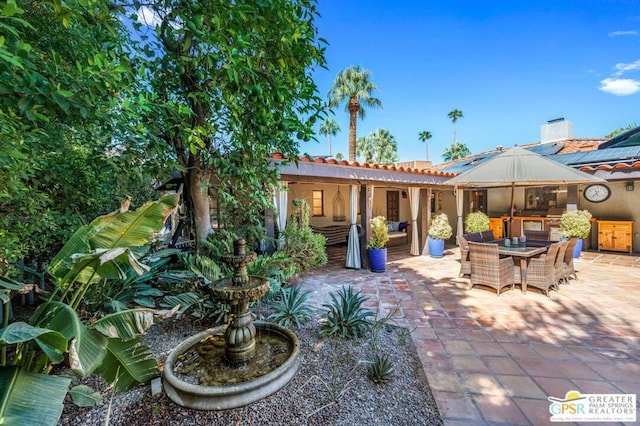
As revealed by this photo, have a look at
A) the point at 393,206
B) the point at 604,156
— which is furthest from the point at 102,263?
the point at 604,156

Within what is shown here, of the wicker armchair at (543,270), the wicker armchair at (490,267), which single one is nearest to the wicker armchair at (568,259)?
the wicker armchair at (543,270)

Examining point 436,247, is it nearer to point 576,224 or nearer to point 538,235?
point 538,235

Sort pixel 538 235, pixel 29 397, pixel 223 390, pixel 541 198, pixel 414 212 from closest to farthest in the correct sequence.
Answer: pixel 29 397 → pixel 223 390 → pixel 538 235 → pixel 414 212 → pixel 541 198

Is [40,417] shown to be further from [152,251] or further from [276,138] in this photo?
[152,251]

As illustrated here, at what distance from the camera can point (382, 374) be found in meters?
2.51

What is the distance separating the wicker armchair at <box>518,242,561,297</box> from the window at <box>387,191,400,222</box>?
27.1 feet

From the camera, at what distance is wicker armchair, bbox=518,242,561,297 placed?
4652 millimetres

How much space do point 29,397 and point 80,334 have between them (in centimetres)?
30

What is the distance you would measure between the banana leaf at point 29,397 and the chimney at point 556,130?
17043 mm

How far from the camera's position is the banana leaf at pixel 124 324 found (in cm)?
193

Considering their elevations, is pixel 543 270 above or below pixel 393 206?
below

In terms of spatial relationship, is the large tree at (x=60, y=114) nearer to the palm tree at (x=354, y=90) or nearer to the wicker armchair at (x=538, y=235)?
the wicker armchair at (x=538, y=235)

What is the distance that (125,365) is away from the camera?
1985 mm

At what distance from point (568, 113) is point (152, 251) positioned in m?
17.8
